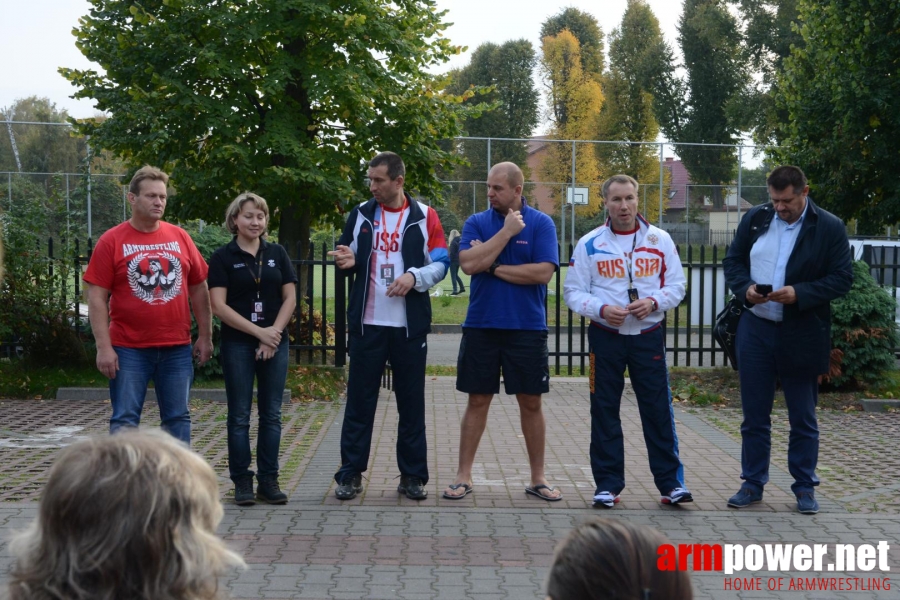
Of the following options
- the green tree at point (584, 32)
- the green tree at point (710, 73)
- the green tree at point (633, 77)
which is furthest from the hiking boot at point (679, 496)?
the green tree at point (584, 32)

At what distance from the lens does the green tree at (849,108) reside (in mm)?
18359

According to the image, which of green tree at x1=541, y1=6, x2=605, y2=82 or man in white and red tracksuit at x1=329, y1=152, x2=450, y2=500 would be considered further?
green tree at x1=541, y1=6, x2=605, y2=82

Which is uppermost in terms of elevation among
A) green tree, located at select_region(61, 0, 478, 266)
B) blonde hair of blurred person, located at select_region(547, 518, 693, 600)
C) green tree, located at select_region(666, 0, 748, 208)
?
green tree, located at select_region(666, 0, 748, 208)

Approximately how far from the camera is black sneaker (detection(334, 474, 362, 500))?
20.6 ft

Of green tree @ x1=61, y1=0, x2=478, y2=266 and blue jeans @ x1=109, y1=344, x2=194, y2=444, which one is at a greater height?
green tree @ x1=61, y1=0, x2=478, y2=266

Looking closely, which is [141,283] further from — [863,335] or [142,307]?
[863,335]

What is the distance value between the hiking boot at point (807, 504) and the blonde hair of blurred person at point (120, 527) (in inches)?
200

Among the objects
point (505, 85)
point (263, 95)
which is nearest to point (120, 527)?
point (263, 95)

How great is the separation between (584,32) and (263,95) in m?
59.6

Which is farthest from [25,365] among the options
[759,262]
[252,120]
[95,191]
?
[759,262]

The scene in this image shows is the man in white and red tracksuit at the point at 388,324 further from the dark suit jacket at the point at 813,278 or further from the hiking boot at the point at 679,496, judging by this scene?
the dark suit jacket at the point at 813,278

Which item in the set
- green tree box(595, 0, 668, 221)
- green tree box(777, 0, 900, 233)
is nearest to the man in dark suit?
green tree box(777, 0, 900, 233)

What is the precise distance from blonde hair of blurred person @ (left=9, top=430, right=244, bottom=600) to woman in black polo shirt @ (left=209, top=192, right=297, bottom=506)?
14.6 ft

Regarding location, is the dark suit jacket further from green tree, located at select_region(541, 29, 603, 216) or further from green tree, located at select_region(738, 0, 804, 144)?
green tree, located at select_region(541, 29, 603, 216)
